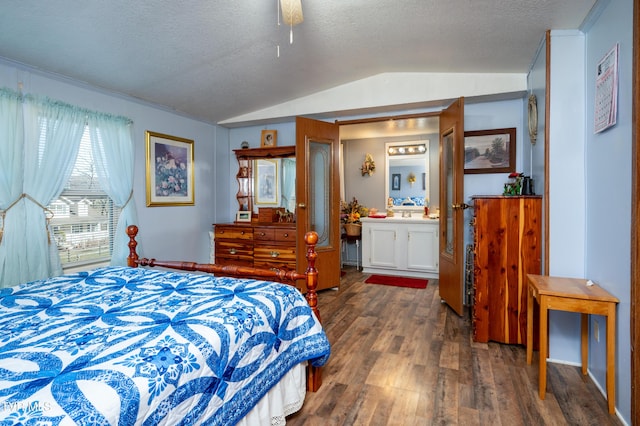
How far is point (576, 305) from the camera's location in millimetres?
1926

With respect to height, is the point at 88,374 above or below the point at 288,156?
below

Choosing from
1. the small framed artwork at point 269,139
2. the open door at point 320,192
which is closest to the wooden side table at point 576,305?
the open door at point 320,192

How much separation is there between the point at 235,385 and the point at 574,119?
2.72 metres

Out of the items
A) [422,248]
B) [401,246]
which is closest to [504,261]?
[422,248]

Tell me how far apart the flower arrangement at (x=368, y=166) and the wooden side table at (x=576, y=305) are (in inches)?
148

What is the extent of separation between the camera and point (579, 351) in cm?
238

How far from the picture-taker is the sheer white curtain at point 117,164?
312cm

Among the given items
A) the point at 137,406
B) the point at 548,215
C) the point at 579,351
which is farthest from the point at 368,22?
the point at 579,351

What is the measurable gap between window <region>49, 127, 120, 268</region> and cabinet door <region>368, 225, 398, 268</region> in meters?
3.51

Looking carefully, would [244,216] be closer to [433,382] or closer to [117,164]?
[117,164]

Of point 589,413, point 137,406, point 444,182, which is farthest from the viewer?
point 444,182

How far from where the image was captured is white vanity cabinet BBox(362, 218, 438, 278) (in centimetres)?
490

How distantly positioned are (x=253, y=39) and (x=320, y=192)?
210cm

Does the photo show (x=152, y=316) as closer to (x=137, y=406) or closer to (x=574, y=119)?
(x=137, y=406)
